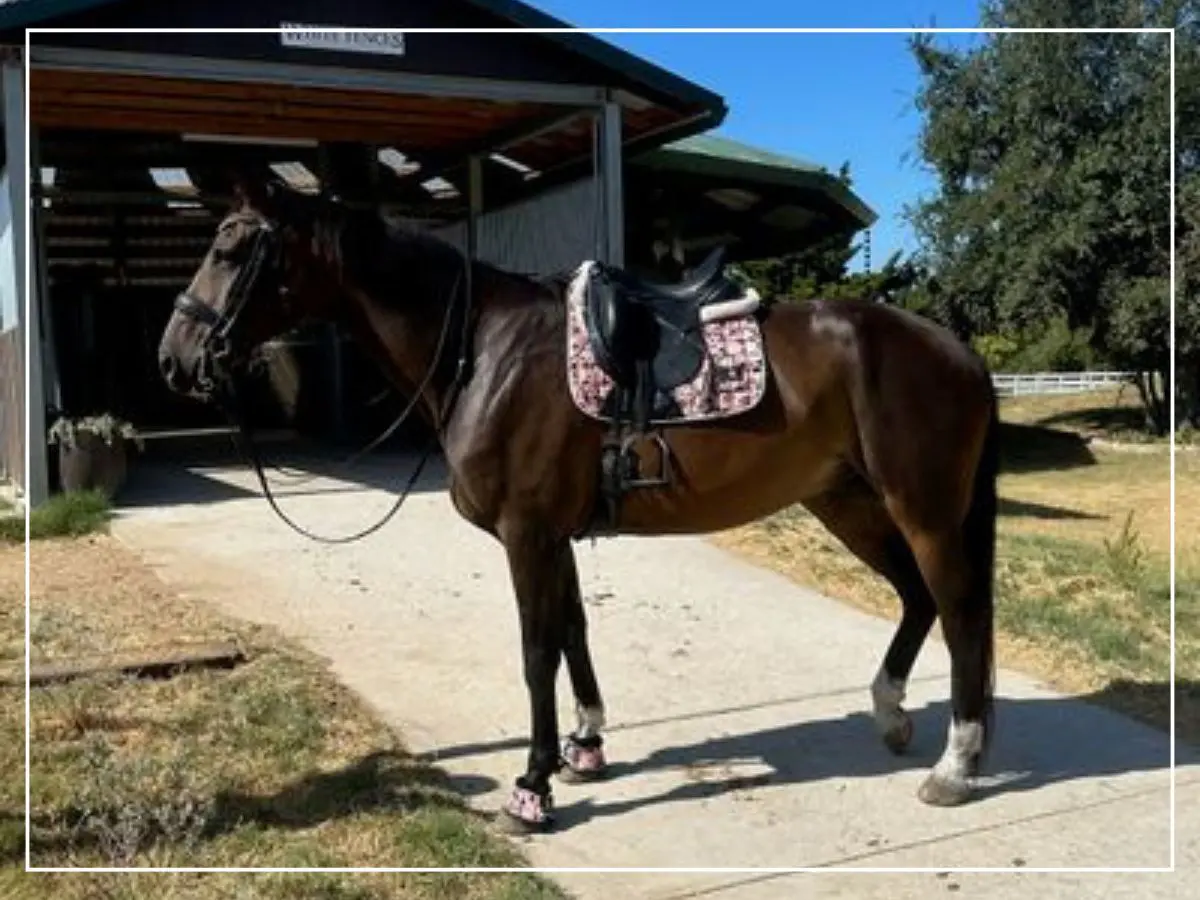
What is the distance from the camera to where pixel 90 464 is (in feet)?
31.7

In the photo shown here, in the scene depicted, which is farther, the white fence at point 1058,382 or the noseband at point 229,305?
the white fence at point 1058,382

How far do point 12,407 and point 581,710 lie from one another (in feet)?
25.4

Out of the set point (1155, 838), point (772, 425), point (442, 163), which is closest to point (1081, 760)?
point (1155, 838)

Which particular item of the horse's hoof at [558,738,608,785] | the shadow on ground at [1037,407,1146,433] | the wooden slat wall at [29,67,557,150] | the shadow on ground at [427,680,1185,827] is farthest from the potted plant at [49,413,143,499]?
the shadow on ground at [1037,407,1146,433]

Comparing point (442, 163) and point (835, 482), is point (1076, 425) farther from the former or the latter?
point (835, 482)

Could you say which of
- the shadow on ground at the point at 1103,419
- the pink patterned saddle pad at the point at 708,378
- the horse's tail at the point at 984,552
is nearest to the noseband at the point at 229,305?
the pink patterned saddle pad at the point at 708,378

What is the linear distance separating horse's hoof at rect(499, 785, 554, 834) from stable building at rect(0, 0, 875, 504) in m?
4.32

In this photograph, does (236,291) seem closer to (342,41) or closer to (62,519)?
(62,519)

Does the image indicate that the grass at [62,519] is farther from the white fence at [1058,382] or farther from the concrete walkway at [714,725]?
the white fence at [1058,382]

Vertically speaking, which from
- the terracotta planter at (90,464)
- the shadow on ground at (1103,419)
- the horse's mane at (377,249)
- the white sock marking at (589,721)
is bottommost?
the white sock marking at (589,721)

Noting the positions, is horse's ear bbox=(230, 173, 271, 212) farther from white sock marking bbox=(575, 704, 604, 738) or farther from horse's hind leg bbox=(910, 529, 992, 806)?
horse's hind leg bbox=(910, 529, 992, 806)

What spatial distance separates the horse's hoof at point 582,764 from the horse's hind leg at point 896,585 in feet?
3.27

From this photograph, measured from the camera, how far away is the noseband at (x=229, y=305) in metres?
3.68

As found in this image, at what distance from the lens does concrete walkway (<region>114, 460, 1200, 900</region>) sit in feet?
12.0
